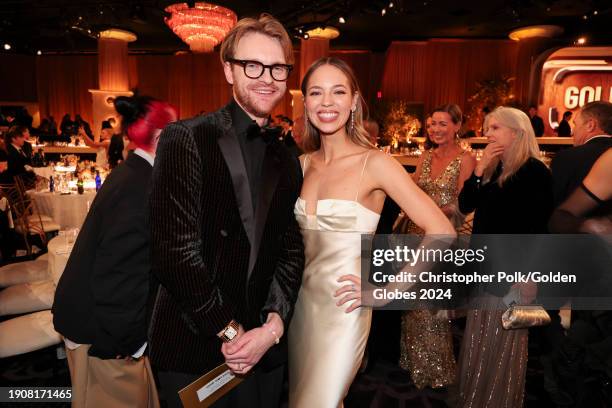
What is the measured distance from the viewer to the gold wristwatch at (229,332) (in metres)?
1.39

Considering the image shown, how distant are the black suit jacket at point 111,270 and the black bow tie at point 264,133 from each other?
1.87 ft

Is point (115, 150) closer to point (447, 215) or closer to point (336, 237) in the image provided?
point (447, 215)

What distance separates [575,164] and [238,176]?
2.95m

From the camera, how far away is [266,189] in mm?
1462

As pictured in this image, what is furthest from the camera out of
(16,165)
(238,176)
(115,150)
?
(115,150)

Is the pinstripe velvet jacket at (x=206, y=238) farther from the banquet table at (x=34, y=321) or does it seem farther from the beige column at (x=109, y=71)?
the beige column at (x=109, y=71)

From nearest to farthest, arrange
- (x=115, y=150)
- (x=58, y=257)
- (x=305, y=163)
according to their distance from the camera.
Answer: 1. (x=305, y=163)
2. (x=58, y=257)
3. (x=115, y=150)

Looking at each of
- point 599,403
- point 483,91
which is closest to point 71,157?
point 599,403

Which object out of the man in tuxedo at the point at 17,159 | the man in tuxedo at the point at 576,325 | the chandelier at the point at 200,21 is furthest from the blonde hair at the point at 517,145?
the chandelier at the point at 200,21

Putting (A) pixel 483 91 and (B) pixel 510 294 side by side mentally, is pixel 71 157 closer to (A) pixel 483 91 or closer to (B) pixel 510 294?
(B) pixel 510 294

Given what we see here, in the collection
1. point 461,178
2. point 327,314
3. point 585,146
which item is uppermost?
point 585,146

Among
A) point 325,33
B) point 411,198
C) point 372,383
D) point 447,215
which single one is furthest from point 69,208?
point 325,33

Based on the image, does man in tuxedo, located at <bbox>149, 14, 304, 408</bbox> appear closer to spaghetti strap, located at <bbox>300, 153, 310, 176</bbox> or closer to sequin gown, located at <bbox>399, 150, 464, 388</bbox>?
spaghetti strap, located at <bbox>300, 153, 310, 176</bbox>

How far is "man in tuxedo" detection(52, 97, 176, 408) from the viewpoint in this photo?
175 cm
